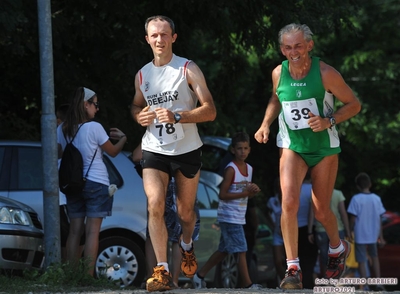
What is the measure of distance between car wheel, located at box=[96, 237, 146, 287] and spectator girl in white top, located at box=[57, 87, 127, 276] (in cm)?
135

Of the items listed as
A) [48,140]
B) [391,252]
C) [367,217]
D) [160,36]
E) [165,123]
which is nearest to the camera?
[165,123]

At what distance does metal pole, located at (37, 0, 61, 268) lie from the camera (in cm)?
935

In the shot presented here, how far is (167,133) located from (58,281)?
1.85 metres

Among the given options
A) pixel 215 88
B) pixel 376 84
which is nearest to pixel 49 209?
pixel 215 88

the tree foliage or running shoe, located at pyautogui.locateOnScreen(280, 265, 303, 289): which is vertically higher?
the tree foliage

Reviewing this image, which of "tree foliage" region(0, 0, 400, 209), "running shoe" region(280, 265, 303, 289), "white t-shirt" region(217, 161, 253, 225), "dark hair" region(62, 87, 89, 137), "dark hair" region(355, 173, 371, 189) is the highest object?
"tree foliage" region(0, 0, 400, 209)

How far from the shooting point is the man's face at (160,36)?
759cm

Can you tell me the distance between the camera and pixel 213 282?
12797 mm

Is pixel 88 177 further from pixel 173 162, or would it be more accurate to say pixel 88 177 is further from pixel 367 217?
pixel 367 217

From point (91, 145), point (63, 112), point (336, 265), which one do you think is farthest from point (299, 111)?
point (63, 112)

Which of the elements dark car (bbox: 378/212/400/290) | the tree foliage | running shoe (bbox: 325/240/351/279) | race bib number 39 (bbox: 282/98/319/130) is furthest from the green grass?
dark car (bbox: 378/212/400/290)

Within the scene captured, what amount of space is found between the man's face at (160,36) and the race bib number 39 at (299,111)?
1029mm

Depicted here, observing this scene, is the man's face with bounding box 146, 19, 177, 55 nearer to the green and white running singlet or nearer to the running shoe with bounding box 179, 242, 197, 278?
the green and white running singlet

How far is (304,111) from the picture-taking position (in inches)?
301
